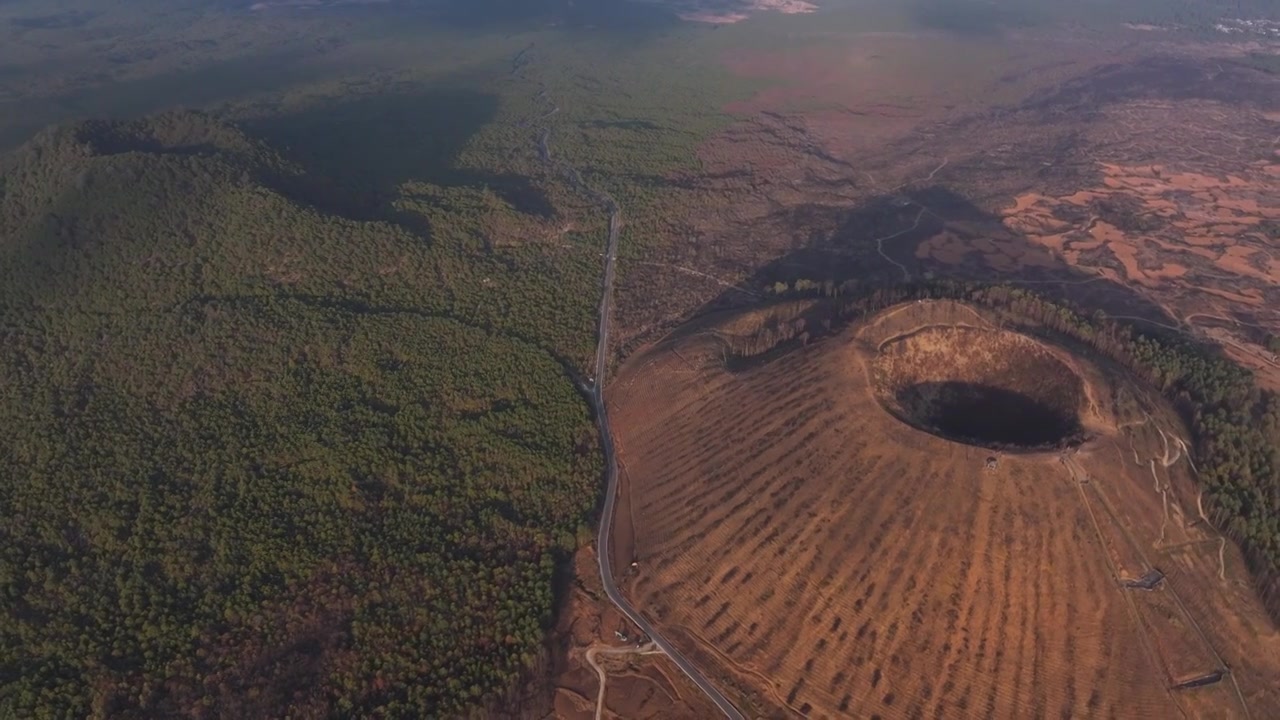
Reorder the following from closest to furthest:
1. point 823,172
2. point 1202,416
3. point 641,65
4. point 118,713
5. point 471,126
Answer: point 118,713 < point 1202,416 < point 823,172 < point 471,126 < point 641,65

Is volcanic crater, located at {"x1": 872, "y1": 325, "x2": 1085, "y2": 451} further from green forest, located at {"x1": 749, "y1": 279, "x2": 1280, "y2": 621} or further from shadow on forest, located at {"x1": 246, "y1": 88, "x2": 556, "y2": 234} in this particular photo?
shadow on forest, located at {"x1": 246, "y1": 88, "x2": 556, "y2": 234}

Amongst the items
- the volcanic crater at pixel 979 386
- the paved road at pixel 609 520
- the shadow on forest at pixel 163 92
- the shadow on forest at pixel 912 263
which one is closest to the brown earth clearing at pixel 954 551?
the volcanic crater at pixel 979 386

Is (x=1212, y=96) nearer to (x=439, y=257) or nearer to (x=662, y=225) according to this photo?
(x=662, y=225)

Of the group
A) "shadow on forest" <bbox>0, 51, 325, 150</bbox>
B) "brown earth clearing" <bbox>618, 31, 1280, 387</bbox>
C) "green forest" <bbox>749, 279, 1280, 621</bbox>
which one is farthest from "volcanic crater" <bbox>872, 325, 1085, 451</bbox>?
"shadow on forest" <bbox>0, 51, 325, 150</bbox>

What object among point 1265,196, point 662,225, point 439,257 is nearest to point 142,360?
point 439,257

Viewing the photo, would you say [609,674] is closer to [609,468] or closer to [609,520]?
[609,520]

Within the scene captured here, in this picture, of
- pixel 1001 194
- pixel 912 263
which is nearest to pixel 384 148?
pixel 912 263

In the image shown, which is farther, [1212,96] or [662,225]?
[1212,96]
